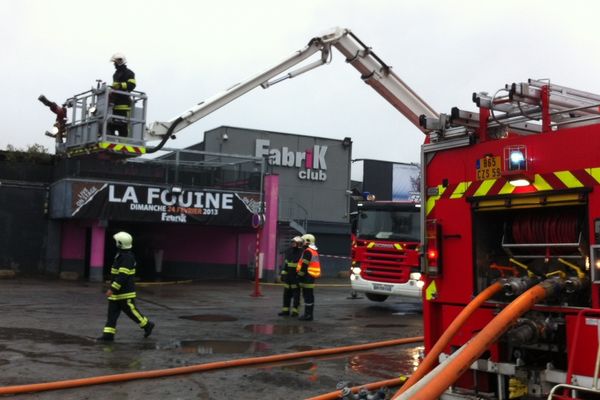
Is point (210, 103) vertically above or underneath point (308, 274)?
above

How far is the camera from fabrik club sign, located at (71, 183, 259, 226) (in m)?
20.4

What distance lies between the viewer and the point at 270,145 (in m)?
33.2

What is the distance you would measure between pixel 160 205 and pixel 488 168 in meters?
17.6

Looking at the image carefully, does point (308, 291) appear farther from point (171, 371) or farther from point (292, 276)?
point (171, 371)

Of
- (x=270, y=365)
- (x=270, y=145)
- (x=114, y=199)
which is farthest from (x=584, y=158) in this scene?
(x=270, y=145)

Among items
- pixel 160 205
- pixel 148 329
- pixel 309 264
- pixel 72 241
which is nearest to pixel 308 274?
pixel 309 264

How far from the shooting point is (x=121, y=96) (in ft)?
30.3

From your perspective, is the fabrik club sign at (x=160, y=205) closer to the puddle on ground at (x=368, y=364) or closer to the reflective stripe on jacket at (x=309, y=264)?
the reflective stripe on jacket at (x=309, y=264)

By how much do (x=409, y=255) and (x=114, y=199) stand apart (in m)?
11.2

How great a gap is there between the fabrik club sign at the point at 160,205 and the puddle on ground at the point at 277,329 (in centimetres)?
1110

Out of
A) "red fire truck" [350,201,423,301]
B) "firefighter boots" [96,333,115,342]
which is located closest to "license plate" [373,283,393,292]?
"red fire truck" [350,201,423,301]

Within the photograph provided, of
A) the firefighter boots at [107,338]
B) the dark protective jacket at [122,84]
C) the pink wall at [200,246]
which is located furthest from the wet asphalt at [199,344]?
the pink wall at [200,246]

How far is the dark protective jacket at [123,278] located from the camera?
8.88m

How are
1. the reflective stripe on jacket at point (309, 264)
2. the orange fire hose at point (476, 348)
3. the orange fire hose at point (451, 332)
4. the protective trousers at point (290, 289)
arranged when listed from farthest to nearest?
the protective trousers at point (290, 289), the reflective stripe on jacket at point (309, 264), the orange fire hose at point (451, 332), the orange fire hose at point (476, 348)
